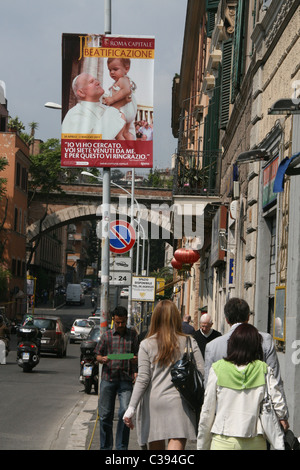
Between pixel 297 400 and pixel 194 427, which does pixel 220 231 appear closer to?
pixel 297 400

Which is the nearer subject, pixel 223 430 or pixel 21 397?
pixel 223 430

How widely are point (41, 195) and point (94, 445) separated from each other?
66744mm

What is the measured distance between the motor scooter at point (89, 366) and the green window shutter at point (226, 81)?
5.57m

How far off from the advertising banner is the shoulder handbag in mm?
7590

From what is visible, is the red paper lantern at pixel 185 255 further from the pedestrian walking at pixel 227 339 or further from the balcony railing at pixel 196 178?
the pedestrian walking at pixel 227 339

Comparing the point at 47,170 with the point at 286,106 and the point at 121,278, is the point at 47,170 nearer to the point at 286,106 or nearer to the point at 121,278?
the point at 121,278

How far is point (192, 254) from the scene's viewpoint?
87.4 ft

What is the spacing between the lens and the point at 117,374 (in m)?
9.34

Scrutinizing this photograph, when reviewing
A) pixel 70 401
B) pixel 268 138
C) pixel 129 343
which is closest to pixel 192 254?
pixel 70 401

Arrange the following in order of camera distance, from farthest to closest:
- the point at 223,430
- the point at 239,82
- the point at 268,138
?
the point at 239,82, the point at 268,138, the point at 223,430

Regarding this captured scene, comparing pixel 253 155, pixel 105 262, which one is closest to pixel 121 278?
pixel 105 262

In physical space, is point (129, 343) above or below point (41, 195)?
below

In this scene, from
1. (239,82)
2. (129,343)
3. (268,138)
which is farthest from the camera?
(239,82)

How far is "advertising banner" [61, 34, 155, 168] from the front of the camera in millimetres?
12672
